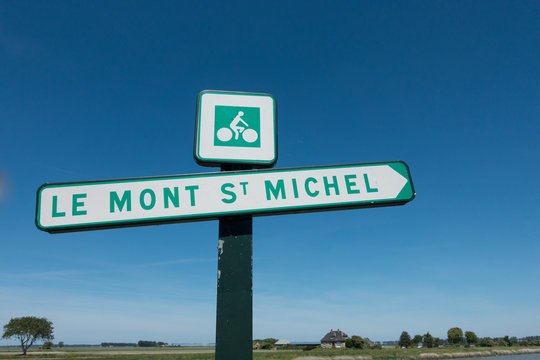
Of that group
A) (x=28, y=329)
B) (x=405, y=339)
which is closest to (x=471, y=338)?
(x=405, y=339)

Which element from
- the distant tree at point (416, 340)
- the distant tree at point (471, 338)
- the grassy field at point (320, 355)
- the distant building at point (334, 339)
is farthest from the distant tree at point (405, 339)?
the grassy field at point (320, 355)

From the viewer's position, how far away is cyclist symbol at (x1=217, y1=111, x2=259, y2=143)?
3.27 meters

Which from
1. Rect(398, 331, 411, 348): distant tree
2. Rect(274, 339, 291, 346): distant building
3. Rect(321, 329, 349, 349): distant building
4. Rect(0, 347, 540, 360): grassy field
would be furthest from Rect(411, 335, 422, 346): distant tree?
Rect(274, 339, 291, 346): distant building

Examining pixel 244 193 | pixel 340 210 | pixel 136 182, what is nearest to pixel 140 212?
pixel 136 182

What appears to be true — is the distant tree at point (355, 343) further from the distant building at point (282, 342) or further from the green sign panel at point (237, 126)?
the green sign panel at point (237, 126)

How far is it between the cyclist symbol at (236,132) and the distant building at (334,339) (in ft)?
396

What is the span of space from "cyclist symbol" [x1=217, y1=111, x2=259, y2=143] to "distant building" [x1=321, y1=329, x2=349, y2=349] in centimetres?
12069

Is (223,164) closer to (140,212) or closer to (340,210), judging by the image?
(140,212)

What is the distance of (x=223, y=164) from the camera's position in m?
3.19

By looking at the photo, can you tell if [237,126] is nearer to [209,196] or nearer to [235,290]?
[209,196]

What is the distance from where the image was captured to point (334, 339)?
370 ft

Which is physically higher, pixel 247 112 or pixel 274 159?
pixel 247 112

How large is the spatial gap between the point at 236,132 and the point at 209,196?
77 centimetres

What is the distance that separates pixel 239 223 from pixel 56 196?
1655 mm
